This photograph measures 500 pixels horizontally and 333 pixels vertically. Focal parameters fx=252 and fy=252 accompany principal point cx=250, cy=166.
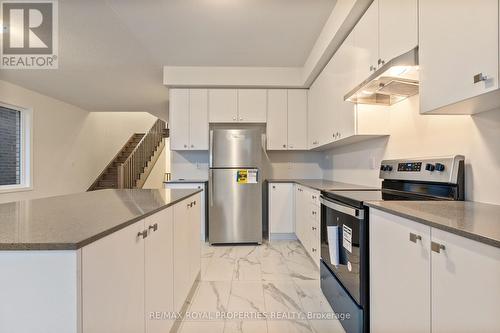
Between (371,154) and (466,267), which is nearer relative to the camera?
(466,267)

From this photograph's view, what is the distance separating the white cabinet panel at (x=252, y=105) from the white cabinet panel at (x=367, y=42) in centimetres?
185

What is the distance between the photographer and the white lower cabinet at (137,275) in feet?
2.53

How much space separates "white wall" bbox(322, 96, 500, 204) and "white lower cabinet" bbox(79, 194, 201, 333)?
1.73 meters

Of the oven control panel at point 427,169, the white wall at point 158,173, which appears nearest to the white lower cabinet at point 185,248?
the oven control panel at point 427,169

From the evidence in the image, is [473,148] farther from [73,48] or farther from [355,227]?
[73,48]

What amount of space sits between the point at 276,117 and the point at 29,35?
3.08m

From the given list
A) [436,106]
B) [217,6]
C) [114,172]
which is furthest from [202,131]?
[114,172]

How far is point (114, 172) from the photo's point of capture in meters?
7.32

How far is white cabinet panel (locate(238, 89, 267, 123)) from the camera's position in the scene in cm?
380

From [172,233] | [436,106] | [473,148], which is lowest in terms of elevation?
[172,233]

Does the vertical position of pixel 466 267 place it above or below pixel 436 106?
below

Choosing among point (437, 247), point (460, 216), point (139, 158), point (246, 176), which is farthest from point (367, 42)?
point (139, 158)

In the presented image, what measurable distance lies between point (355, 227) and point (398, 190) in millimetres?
655

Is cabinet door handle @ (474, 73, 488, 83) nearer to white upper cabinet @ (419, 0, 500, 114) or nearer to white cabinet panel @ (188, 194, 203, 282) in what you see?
white upper cabinet @ (419, 0, 500, 114)
